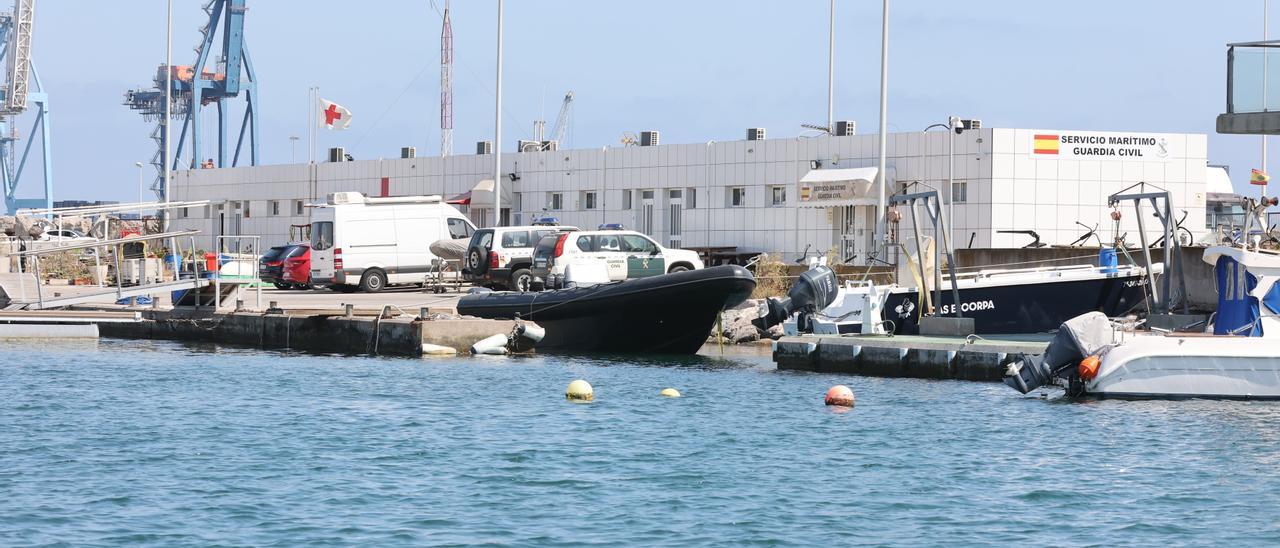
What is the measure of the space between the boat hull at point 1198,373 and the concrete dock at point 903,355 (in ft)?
9.69

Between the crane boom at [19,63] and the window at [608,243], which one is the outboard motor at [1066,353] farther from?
the crane boom at [19,63]

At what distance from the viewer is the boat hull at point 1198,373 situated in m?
20.7

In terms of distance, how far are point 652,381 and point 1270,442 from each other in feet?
30.4

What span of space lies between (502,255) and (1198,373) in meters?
17.8

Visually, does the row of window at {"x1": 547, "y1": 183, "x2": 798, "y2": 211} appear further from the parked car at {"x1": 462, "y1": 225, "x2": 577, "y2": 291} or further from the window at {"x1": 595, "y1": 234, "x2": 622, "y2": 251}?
the window at {"x1": 595, "y1": 234, "x2": 622, "y2": 251}

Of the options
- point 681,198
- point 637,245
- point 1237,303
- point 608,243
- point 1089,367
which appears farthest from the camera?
point 681,198

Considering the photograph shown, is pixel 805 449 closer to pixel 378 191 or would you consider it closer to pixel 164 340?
pixel 164 340

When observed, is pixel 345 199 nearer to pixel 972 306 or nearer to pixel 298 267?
pixel 298 267

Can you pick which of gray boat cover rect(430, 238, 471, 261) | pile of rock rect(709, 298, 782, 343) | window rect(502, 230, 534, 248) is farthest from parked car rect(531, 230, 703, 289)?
gray boat cover rect(430, 238, 471, 261)

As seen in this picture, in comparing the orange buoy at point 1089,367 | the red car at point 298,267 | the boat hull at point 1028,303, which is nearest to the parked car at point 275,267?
the red car at point 298,267

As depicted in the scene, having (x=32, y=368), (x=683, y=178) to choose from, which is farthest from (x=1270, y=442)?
(x=683, y=178)

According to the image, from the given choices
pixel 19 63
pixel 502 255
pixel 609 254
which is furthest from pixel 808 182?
pixel 19 63

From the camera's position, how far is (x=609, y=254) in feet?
108

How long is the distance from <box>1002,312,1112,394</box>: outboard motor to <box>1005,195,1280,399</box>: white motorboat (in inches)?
0.5
